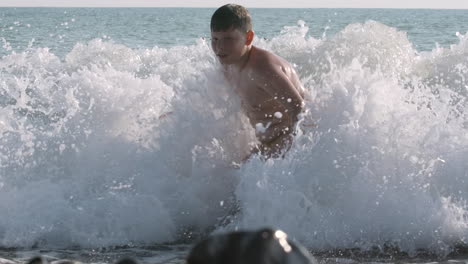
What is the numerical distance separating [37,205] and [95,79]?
1418 millimetres

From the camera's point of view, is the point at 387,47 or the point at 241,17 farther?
the point at 387,47

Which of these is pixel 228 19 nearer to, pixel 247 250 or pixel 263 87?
pixel 263 87

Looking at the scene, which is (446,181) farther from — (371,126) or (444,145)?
(371,126)

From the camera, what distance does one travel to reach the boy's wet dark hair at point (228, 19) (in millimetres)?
4383

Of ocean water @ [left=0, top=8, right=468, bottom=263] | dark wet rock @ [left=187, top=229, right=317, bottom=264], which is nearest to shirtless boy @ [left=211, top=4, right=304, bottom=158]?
ocean water @ [left=0, top=8, right=468, bottom=263]

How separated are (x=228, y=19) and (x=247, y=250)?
3.11 meters

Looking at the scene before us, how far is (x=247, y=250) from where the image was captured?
144 cm

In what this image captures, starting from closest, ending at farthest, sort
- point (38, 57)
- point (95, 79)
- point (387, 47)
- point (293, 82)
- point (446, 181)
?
1. point (446, 181)
2. point (293, 82)
3. point (95, 79)
4. point (387, 47)
5. point (38, 57)

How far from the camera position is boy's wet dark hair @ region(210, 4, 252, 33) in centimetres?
438

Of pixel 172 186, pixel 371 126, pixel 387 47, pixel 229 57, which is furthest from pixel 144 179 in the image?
pixel 387 47

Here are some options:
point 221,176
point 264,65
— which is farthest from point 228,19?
point 221,176

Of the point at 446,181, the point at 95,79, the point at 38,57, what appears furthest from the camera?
the point at 38,57

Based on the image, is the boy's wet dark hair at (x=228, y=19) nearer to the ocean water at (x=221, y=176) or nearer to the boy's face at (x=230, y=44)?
the boy's face at (x=230, y=44)

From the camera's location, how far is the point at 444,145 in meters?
4.47
